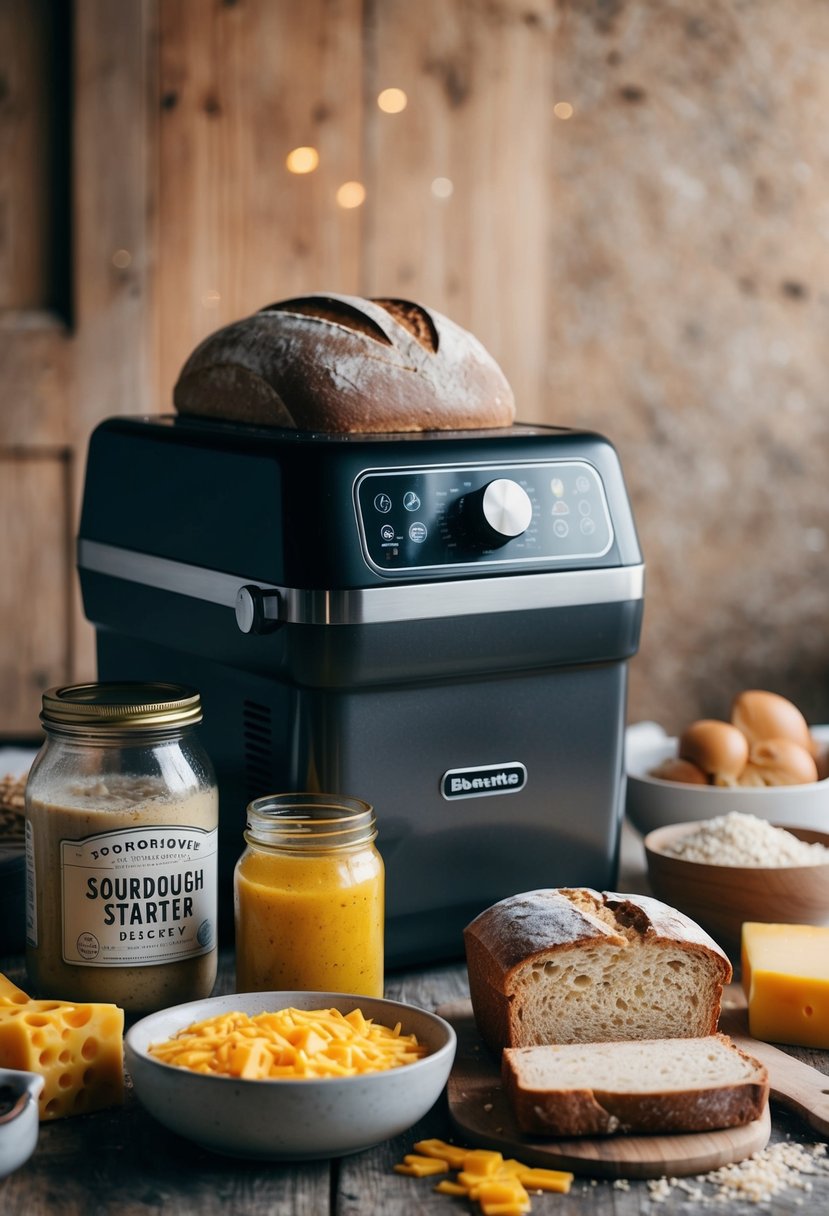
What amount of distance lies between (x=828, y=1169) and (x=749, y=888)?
36 cm

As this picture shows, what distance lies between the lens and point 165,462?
1.26m

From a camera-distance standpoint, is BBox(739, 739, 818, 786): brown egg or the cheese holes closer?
the cheese holes

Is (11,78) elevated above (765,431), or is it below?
above

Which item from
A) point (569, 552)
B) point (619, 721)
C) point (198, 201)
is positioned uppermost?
point (198, 201)

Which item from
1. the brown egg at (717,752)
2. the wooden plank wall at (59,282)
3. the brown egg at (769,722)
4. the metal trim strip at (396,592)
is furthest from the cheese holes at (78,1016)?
the wooden plank wall at (59,282)

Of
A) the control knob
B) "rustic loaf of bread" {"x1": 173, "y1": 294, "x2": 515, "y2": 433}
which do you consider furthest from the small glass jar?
"rustic loaf of bread" {"x1": 173, "y1": 294, "x2": 515, "y2": 433}

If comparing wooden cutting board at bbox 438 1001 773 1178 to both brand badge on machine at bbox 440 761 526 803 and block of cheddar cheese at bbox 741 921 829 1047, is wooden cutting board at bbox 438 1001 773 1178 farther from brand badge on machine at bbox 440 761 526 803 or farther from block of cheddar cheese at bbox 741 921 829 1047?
brand badge on machine at bbox 440 761 526 803

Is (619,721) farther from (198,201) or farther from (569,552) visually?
(198,201)

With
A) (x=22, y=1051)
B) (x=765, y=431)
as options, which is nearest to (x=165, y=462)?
(x=22, y=1051)

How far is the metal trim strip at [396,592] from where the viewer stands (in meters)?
1.08

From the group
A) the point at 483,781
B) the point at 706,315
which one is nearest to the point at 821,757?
the point at 483,781

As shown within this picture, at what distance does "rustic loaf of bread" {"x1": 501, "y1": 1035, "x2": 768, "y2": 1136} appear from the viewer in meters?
0.88

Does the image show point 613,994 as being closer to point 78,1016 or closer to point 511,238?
point 78,1016

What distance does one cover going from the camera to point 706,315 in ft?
10.7
